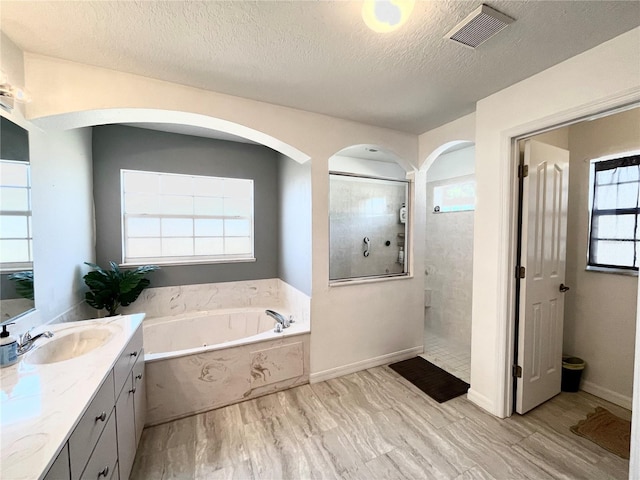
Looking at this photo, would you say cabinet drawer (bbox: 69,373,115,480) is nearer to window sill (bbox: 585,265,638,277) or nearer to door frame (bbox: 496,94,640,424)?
door frame (bbox: 496,94,640,424)

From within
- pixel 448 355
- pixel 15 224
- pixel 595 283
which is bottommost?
pixel 448 355

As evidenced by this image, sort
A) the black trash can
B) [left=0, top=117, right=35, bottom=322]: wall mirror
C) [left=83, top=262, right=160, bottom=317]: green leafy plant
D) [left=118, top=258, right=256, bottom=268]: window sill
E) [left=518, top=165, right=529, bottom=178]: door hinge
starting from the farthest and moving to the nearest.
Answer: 1. [left=118, top=258, right=256, bottom=268]: window sill
2. [left=83, top=262, right=160, bottom=317]: green leafy plant
3. the black trash can
4. [left=518, top=165, right=529, bottom=178]: door hinge
5. [left=0, top=117, right=35, bottom=322]: wall mirror

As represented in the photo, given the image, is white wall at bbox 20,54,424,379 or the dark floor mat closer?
white wall at bbox 20,54,424,379

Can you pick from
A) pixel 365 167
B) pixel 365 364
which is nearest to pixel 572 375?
pixel 365 364

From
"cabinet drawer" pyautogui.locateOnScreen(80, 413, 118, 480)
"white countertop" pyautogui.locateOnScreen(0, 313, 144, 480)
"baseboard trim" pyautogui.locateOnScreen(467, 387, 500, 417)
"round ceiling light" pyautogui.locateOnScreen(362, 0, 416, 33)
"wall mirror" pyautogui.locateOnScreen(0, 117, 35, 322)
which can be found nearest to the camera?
"white countertop" pyautogui.locateOnScreen(0, 313, 144, 480)

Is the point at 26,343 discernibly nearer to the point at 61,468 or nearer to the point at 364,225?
the point at 61,468

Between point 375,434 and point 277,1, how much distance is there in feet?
8.74

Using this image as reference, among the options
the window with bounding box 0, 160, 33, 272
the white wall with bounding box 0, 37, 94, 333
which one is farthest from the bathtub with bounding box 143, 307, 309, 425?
the window with bounding box 0, 160, 33, 272

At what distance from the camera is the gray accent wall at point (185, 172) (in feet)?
9.15

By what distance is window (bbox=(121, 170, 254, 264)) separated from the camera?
300 centimetres

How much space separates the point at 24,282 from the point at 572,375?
4.20 meters

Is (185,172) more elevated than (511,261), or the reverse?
(185,172)

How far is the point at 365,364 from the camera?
9.20ft

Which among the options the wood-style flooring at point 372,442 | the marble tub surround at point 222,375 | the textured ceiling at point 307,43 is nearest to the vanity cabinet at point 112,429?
the marble tub surround at point 222,375
